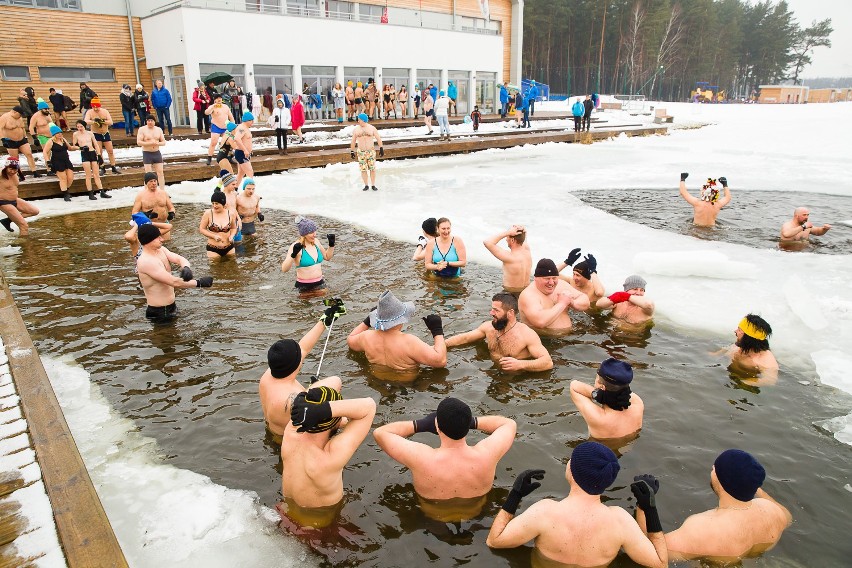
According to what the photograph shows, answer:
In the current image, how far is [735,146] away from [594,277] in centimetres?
2185

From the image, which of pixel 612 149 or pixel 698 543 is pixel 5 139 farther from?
pixel 612 149

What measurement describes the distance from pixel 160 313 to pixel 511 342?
13.6 ft

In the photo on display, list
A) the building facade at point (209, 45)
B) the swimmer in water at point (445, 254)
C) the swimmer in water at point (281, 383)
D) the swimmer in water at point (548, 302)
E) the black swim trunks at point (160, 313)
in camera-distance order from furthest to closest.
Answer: the building facade at point (209, 45) → the swimmer in water at point (445, 254) → the black swim trunks at point (160, 313) → the swimmer in water at point (548, 302) → the swimmer in water at point (281, 383)

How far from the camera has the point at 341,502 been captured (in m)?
3.71

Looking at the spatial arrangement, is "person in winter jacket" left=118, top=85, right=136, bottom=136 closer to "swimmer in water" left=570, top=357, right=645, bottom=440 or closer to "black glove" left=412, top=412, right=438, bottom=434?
"black glove" left=412, top=412, right=438, bottom=434

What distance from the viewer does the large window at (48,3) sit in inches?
819

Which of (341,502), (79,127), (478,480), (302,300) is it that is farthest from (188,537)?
(79,127)

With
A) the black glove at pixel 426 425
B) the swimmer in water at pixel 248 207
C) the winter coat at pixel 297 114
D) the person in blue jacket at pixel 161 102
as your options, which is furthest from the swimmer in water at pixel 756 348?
the person in blue jacket at pixel 161 102

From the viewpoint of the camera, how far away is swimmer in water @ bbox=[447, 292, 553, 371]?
17.1ft

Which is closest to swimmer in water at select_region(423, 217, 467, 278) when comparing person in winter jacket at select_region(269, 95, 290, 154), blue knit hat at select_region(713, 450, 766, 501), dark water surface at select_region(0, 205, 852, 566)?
dark water surface at select_region(0, 205, 852, 566)

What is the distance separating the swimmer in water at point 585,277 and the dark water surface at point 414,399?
1.05 ft

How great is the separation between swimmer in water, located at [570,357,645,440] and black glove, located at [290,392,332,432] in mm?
2058

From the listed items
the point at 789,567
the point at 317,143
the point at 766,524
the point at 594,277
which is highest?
the point at 317,143

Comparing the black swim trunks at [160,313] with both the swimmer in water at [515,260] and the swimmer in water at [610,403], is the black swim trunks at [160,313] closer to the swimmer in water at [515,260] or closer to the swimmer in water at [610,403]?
the swimmer in water at [515,260]
